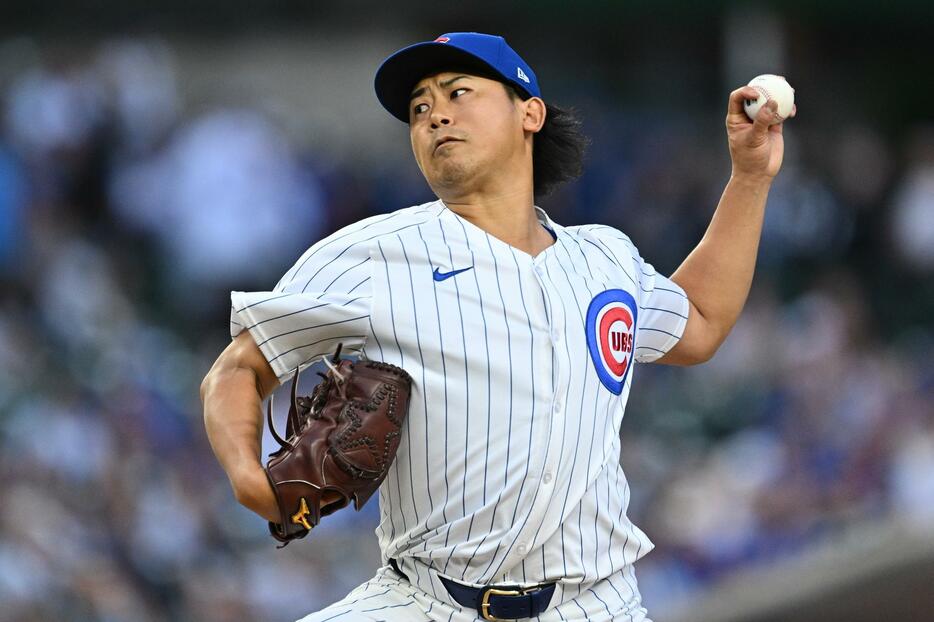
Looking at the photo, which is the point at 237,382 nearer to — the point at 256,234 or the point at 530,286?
the point at 530,286

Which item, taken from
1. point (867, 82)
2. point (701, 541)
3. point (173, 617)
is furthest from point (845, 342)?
point (173, 617)

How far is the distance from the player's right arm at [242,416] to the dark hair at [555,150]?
2.79ft

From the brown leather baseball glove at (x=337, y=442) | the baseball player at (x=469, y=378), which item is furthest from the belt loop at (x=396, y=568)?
the brown leather baseball glove at (x=337, y=442)

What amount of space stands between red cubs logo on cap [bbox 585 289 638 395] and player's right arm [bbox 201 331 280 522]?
61 centimetres

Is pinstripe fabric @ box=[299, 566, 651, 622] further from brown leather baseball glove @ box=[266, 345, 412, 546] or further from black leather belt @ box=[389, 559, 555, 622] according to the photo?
brown leather baseball glove @ box=[266, 345, 412, 546]

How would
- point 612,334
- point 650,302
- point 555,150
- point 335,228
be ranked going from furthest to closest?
point 335,228 < point 555,150 < point 650,302 < point 612,334

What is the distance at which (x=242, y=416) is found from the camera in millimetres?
2418

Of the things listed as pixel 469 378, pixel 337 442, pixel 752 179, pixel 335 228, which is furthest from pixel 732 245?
pixel 335 228

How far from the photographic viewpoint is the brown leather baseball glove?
92.1 inches

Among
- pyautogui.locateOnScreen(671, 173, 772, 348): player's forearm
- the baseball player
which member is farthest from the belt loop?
pyautogui.locateOnScreen(671, 173, 772, 348): player's forearm

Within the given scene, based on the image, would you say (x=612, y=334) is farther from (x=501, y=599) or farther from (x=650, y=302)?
(x=501, y=599)

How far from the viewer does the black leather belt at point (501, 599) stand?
8.21 ft

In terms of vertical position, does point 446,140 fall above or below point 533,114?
below

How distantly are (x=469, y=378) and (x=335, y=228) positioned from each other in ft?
17.4
